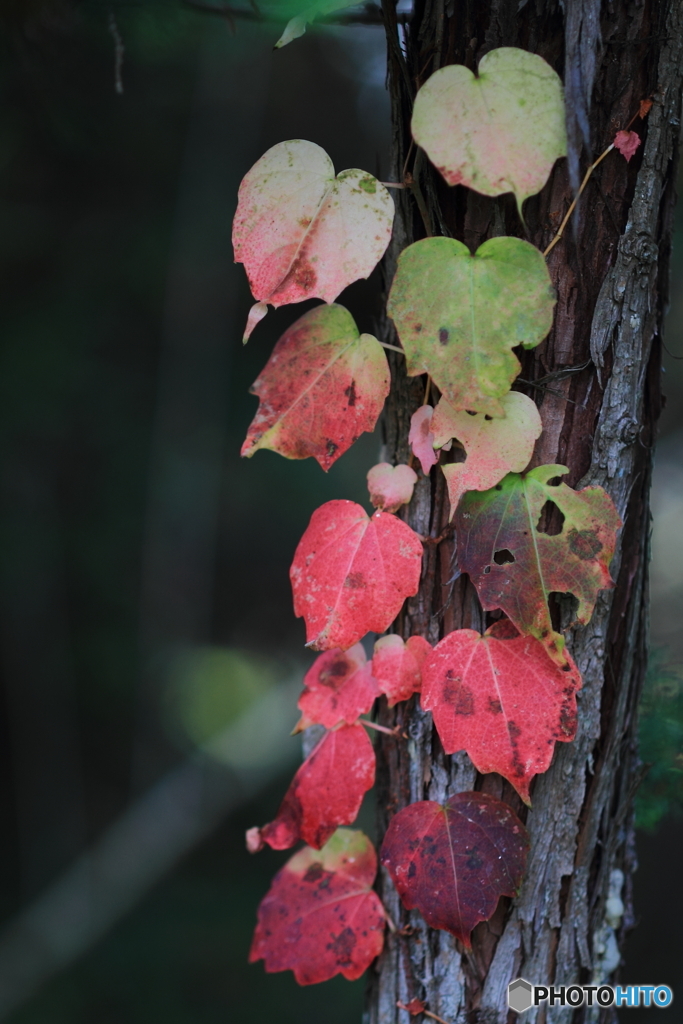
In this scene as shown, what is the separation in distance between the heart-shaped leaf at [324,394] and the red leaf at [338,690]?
8.2 inches

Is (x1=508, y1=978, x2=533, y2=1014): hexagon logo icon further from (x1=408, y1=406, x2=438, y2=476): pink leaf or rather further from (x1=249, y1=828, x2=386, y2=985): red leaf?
(x1=408, y1=406, x2=438, y2=476): pink leaf

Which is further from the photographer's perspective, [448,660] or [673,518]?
[673,518]

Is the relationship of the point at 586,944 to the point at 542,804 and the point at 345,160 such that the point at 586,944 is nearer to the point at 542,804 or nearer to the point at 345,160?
the point at 542,804

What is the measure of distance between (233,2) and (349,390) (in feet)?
2.13

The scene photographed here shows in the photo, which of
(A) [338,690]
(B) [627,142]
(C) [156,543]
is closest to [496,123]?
(B) [627,142]

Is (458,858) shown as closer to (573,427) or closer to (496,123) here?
(573,427)

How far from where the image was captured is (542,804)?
1.91ft

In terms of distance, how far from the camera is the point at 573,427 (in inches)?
21.7

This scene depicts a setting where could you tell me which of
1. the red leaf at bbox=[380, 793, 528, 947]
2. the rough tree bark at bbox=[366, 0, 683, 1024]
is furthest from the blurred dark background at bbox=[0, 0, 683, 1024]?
the red leaf at bbox=[380, 793, 528, 947]

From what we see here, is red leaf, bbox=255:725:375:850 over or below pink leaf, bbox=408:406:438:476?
below

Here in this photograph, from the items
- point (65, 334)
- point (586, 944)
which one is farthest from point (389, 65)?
point (65, 334)

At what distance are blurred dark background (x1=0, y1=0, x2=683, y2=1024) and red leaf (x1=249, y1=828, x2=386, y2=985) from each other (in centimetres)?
131

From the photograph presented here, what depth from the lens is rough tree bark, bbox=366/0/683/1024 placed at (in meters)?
0.51

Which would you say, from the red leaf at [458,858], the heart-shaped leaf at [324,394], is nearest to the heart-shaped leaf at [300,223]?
the heart-shaped leaf at [324,394]
